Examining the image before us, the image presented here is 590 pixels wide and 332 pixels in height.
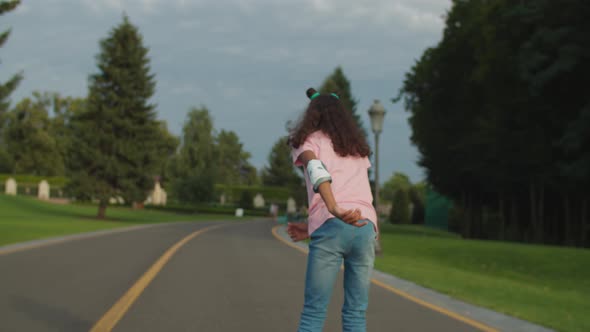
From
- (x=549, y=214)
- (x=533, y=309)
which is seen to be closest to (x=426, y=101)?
→ (x=549, y=214)

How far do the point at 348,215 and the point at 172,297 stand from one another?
540cm

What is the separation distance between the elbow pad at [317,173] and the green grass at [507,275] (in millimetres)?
4584

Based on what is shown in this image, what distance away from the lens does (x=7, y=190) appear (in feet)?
216

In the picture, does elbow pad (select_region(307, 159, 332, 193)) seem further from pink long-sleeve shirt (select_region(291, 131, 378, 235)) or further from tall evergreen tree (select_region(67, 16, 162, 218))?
tall evergreen tree (select_region(67, 16, 162, 218))

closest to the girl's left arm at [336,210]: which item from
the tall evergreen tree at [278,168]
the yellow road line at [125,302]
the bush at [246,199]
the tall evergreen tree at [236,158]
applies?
the yellow road line at [125,302]

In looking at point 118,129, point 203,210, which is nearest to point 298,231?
point 118,129

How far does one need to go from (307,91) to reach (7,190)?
2710 inches

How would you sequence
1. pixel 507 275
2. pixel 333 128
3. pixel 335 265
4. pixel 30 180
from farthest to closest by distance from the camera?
1. pixel 30 180
2. pixel 507 275
3. pixel 333 128
4. pixel 335 265

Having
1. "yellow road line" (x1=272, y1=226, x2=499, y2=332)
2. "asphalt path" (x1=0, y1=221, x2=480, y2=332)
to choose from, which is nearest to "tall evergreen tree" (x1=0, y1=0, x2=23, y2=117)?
"asphalt path" (x1=0, y1=221, x2=480, y2=332)

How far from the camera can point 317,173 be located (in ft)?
11.5

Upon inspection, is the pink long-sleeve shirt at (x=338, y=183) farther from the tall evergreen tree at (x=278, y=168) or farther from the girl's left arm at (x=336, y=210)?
the tall evergreen tree at (x=278, y=168)

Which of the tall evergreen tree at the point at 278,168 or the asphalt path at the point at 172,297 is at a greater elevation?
the tall evergreen tree at the point at 278,168

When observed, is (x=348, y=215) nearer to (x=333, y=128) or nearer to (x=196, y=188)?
(x=333, y=128)

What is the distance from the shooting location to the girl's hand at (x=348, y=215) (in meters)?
3.46
